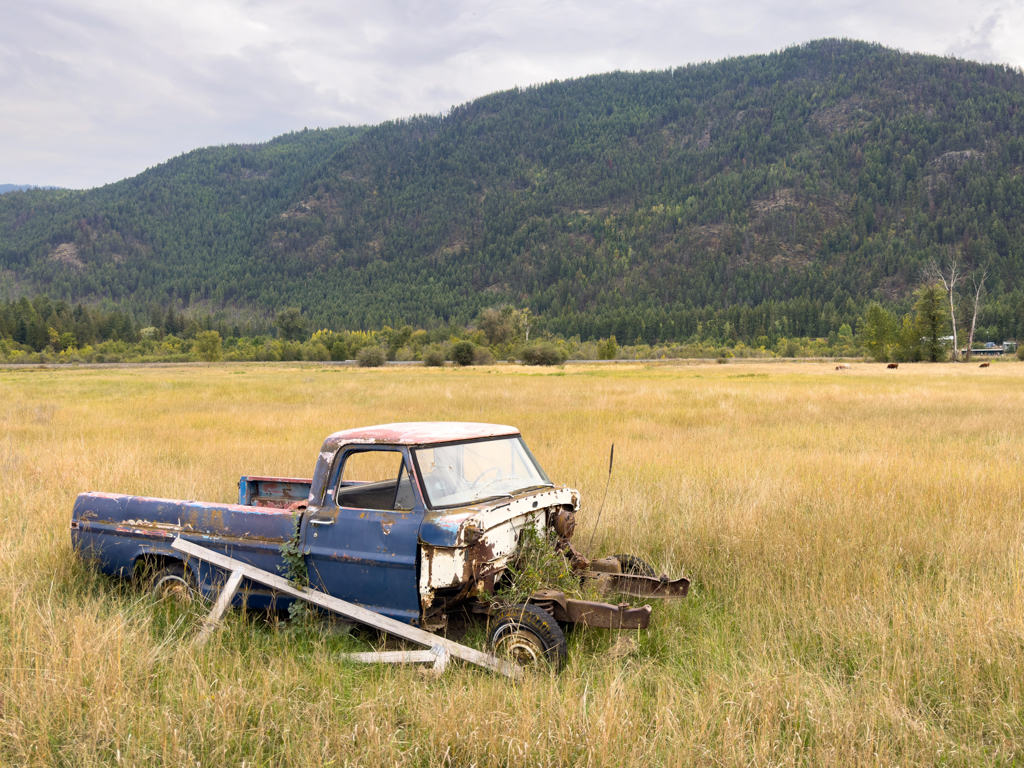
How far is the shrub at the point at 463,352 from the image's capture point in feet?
257

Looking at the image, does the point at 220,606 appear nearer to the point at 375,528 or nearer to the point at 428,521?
the point at 375,528

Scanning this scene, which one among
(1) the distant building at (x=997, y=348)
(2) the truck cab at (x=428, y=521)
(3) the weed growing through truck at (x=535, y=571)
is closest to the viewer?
(2) the truck cab at (x=428, y=521)

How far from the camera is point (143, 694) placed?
4.14 m

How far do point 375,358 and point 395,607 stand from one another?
78548 mm

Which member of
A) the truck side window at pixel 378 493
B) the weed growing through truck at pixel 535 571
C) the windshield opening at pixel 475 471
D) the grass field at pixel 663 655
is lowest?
the grass field at pixel 663 655

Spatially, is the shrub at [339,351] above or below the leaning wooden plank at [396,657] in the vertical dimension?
above

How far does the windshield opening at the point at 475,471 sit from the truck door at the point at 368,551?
0.17 meters

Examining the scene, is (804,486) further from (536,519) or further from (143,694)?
(143,694)

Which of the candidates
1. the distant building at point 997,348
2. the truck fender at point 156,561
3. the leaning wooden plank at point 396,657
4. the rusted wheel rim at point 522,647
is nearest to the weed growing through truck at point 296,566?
the leaning wooden plank at point 396,657

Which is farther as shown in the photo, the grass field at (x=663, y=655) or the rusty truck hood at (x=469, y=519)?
the rusty truck hood at (x=469, y=519)

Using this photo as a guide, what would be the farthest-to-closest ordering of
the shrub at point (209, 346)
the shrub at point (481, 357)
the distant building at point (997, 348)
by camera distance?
the distant building at point (997, 348) < the shrub at point (209, 346) < the shrub at point (481, 357)

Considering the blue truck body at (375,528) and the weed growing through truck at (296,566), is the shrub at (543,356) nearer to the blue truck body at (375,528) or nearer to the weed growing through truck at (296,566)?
the blue truck body at (375,528)

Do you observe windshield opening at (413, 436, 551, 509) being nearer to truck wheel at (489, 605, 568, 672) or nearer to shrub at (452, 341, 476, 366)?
truck wheel at (489, 605, 568, 672)

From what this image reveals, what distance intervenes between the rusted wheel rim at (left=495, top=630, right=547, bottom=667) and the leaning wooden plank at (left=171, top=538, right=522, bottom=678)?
94 millimetres
